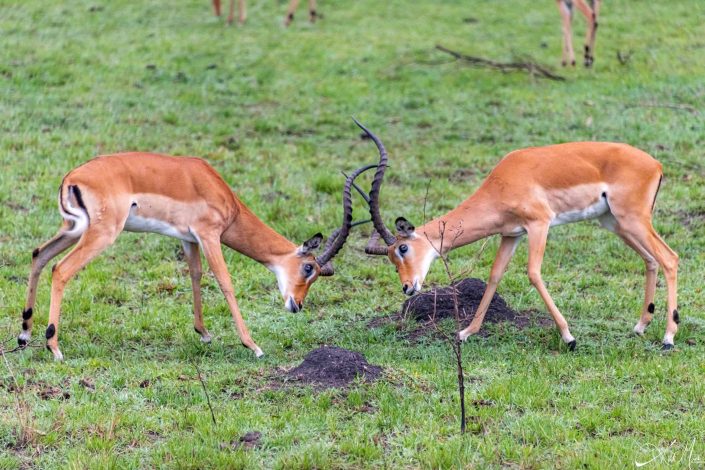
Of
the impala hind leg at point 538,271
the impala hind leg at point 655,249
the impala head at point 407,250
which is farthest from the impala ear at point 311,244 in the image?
the impala hind leg at point 655,249

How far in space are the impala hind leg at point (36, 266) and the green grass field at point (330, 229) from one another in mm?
251

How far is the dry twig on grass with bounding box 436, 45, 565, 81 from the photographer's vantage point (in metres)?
14.5

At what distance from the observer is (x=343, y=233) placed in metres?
7.16

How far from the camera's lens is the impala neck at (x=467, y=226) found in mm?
7328

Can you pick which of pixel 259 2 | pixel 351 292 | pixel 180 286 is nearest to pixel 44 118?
pixel 180 286

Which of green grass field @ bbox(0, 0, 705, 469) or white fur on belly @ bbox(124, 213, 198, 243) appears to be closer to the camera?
green grass field @ bbox(0, 0, 705, 469)

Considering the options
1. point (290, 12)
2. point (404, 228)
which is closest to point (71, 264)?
→ point (404, 228)

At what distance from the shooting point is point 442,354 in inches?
276

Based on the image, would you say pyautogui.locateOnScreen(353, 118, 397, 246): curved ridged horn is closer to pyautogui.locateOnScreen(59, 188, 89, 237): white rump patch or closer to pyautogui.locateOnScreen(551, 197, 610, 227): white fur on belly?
pyautogui.locateOnScreen(551, 197, 610, 227): white fur on belly

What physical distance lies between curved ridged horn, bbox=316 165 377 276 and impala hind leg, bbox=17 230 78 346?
1.71 meters

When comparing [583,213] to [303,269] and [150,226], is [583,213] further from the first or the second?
[150,226]

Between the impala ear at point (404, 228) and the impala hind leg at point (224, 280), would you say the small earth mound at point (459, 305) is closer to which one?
the impala ear at point (404, 228)

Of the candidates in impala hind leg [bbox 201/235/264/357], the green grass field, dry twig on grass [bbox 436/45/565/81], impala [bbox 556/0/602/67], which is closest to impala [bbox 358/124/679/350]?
the green grass field

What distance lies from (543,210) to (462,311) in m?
1.01
